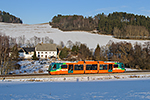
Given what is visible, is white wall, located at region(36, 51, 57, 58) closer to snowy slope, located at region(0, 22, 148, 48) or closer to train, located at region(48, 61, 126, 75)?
snowy slope, located at region(0, 22, 148, 48)

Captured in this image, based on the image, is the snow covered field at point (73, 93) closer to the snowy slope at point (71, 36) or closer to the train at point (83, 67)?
the train at point (83, 67)

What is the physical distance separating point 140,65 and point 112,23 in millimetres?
85491

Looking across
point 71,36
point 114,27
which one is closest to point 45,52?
point 71,36

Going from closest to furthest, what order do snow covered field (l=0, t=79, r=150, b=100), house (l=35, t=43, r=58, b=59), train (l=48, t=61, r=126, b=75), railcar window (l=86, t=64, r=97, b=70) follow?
1. snow covered field (l=0, t=79, r=150, b=100)
2. train (l=48, t=61, r=126, b=75)
3. railcar window (l=86, t=64, r=97, b=70)
4. house (l=35, t=43, r=58, b=59)

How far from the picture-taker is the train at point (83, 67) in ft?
71.4

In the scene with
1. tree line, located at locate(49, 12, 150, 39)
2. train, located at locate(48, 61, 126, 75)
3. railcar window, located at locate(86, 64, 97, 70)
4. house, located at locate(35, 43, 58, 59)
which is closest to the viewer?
train, located at locate(48, 61, 126, 75)

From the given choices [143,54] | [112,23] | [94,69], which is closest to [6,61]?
[94,69]

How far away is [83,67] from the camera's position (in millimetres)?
22922

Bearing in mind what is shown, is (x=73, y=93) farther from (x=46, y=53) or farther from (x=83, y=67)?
(x=46, y=53)

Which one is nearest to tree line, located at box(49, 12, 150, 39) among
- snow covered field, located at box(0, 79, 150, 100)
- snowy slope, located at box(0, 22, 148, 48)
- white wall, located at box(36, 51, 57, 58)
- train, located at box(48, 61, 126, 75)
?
snowy slope, located at box(0, 22, 148, 48)

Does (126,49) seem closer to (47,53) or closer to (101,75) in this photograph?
(101,75)

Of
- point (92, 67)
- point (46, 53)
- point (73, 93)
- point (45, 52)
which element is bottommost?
point (73, 93)

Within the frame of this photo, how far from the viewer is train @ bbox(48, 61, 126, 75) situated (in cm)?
2175

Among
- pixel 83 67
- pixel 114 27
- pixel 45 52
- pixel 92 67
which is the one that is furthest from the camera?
pixel 114 27
